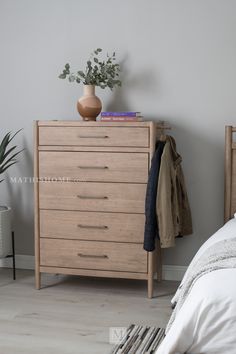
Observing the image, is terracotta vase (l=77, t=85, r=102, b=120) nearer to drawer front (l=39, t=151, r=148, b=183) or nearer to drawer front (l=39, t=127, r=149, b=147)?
drawer front (l=39, t=127, r=149, b=147)

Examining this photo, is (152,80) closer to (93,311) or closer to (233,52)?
(233,52)

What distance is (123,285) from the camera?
3.95 meters

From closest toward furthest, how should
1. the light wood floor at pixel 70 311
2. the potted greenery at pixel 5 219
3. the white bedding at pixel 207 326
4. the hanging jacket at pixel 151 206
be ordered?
the white bedding at pixel 207 326 → the light wood floor at pixel 70 311 → the hanging jacket at pixel 151 206 → the potted greenery at pixel 5 219

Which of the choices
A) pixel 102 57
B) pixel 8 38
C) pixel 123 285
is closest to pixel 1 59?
pixel 8 38

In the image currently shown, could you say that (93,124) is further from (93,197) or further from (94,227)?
(94,227)

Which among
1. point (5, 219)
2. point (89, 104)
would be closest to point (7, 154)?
point (5, 219)

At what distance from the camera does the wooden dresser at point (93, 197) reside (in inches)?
142

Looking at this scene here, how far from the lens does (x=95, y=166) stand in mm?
3648

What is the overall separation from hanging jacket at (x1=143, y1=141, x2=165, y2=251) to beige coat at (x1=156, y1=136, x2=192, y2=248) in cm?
3

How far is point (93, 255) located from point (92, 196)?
418 millimetres

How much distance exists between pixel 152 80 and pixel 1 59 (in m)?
1.26

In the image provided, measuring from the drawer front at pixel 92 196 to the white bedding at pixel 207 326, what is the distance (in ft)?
5.35

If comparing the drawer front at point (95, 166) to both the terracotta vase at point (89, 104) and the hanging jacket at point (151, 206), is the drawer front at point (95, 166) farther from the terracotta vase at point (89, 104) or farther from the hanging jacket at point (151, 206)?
the terracotta vase at point (89, 104)

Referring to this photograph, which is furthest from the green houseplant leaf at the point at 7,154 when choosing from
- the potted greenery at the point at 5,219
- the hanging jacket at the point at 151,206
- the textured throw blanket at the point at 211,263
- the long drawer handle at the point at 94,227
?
the textured throw blanket at the point at 211,263
